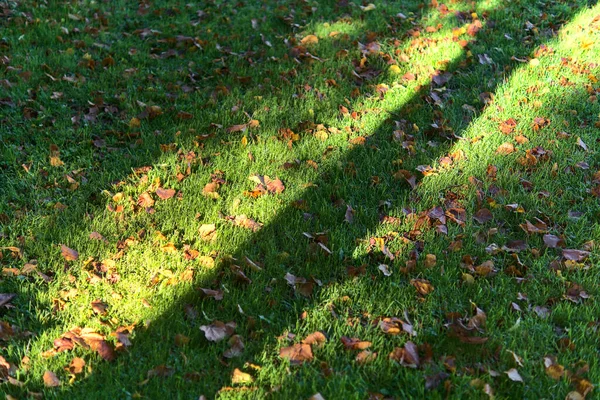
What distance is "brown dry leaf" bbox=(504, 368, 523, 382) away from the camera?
110 inches

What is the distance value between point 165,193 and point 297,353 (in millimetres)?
1671

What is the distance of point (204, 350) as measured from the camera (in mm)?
3033

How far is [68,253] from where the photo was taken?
359cm

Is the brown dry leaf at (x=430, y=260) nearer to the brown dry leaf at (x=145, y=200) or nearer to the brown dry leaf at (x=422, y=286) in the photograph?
the brown dry leaf at (x=422, y=286)

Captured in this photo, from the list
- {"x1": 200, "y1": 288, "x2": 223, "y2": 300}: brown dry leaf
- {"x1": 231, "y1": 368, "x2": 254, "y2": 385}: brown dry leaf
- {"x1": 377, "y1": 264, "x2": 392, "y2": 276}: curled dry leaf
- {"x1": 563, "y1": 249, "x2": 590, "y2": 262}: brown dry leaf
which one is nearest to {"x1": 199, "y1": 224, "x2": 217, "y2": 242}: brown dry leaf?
{"x1": 200, "y1": 288, "x2": 223, "y2": 300}: brown dry leaf

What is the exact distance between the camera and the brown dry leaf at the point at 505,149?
4.67 metres

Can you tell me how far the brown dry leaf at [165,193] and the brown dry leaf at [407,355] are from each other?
75.3 inches

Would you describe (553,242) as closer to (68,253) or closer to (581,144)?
(581,144)

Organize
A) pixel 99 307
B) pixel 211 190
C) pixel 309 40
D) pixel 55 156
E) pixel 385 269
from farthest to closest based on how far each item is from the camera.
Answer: pixel 309 40, pixel 55 156, pixel 211 190, pixel 385 269, pixel 99 307

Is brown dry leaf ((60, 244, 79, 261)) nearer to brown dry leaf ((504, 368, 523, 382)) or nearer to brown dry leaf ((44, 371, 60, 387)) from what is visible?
brown dry leaf ((44, 371, 60, 387))

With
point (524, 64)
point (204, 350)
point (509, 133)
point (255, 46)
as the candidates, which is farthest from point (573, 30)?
point (204, 350)

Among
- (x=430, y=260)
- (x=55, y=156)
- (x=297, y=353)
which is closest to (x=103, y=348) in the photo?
(x=297, y=353)

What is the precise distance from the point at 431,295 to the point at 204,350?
124 centimetres

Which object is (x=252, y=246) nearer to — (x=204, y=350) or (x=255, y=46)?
(x=204, y=350)
